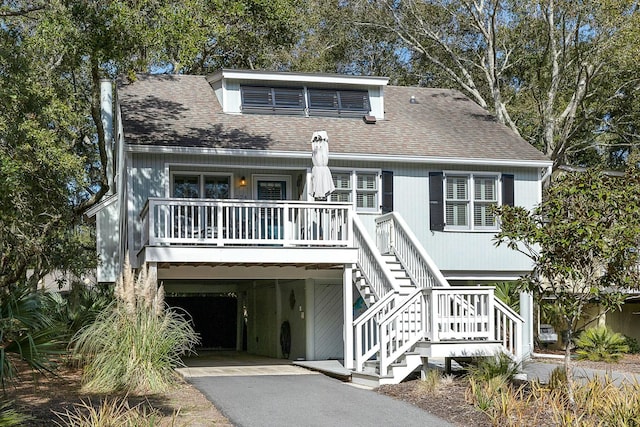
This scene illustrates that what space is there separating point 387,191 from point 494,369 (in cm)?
798

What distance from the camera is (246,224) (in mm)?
17375

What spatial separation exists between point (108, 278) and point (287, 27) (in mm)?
13094

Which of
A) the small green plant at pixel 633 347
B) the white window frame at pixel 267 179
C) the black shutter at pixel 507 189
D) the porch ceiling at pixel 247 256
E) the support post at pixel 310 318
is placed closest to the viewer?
the porch ceiling at pixel 247 256

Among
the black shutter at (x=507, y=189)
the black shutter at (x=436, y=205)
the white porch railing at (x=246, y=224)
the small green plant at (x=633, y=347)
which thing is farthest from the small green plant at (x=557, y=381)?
the small green plant at (x=633, y=347)

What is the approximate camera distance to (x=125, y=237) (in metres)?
20.7

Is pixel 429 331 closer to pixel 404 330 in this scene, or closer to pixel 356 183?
pixel 404 330

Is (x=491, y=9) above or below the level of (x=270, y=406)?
above

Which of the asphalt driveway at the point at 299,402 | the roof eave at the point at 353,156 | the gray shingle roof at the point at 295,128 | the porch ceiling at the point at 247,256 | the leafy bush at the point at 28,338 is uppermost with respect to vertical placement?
the gray shingle roof at the point at 295,128

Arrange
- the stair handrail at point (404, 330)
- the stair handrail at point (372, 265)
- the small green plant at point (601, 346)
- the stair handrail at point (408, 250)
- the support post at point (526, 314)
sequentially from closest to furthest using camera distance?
the stair handrail at point (404, 330) → the stair handrail at point (372, 265) → the stair handrail at point (408, 250) → the small green plant at point (601, 346) → the support post at point (526, 314)

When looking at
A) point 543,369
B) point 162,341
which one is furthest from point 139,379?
point 543,369

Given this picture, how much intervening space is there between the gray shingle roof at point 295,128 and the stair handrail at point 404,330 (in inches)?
247

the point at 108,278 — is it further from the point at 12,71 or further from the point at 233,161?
the point at 12,71

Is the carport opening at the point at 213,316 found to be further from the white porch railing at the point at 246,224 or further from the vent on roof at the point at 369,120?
the white porch railing at the point at 246,224

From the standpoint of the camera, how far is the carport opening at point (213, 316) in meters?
26.7
